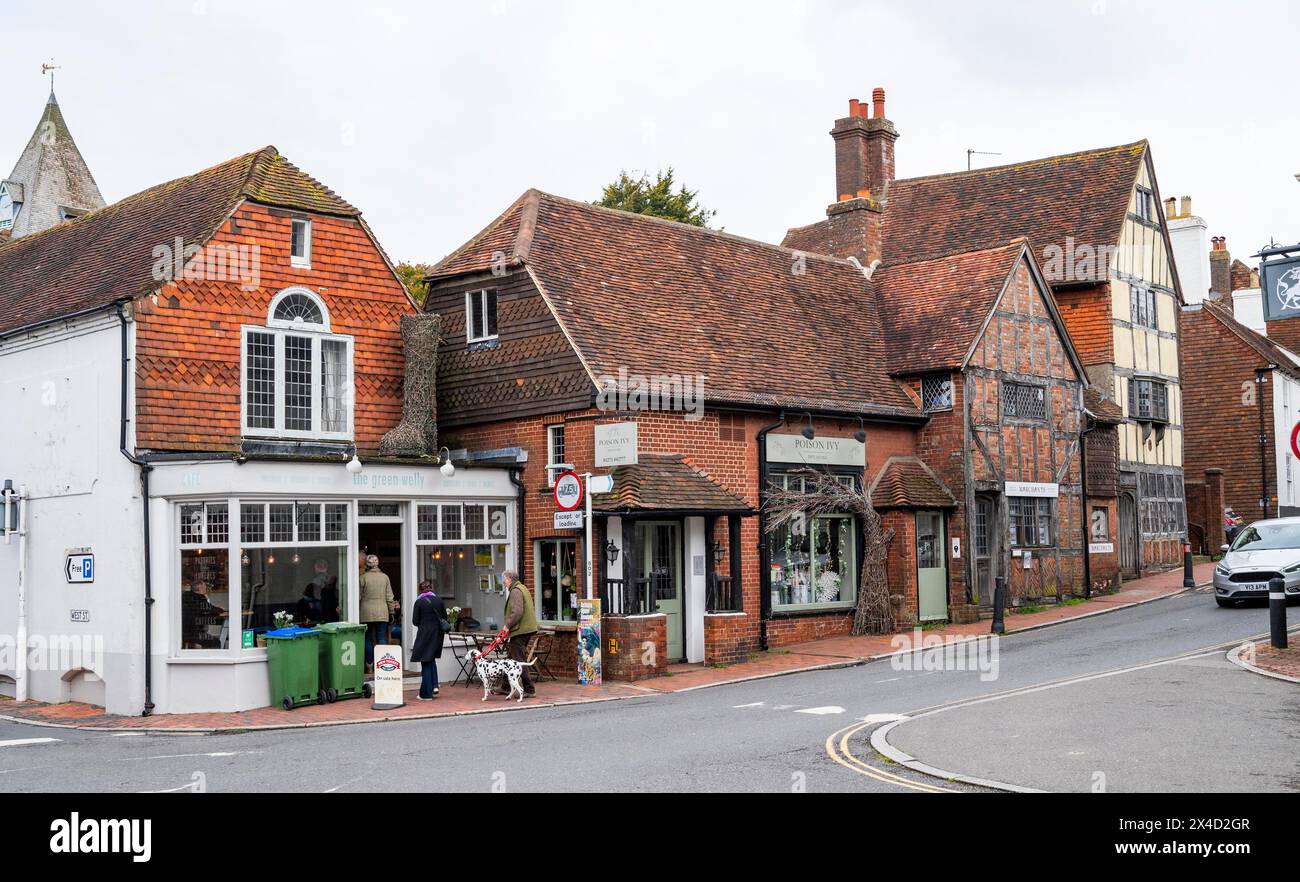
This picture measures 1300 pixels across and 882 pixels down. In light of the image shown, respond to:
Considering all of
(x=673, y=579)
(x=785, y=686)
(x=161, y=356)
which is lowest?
(x=785, y=686)

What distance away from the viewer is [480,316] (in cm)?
2369

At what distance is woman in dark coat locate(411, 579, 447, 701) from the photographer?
18.5m

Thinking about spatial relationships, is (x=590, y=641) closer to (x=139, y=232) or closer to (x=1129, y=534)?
(x=139, y=232)

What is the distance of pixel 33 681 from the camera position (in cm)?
Result: 2027

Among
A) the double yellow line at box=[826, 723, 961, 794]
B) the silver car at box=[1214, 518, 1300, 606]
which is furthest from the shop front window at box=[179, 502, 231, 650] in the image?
the silver car at box=[1214, 518, 1300, 606]

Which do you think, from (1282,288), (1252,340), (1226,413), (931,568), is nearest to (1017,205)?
(1252,340)

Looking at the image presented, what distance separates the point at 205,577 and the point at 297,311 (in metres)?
4.90

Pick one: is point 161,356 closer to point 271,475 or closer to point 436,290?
point 271,475

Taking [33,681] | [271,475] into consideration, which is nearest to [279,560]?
[271,475]

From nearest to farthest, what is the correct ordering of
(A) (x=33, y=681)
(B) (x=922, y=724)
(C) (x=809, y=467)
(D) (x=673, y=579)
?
(B) (x=922, y=724) < (A) (x=33, y=681) < (D) (x=673, y=579) < (C) (x=809, y=467)

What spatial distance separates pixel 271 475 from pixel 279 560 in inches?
49.2

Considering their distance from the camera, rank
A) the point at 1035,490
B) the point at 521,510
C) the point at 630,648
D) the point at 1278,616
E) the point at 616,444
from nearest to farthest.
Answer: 1. the point at 1278,616
2. the point at 630,648
3. the point at 616,444
4. the point at 521,510
5. the point at 1035,490

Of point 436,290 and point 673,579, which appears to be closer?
point 673,579
